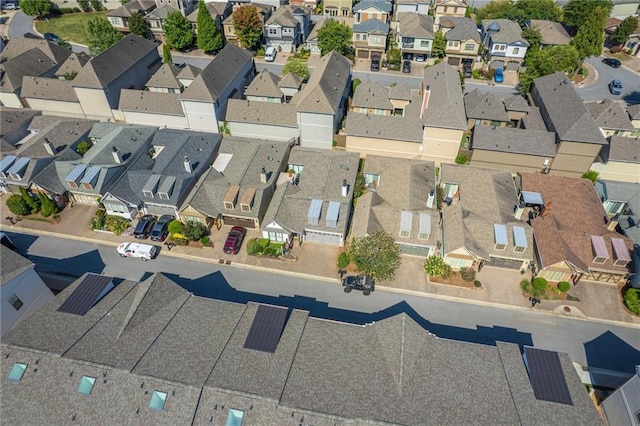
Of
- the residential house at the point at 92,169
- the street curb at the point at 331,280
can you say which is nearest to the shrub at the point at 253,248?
the street curb at the point at 331,280

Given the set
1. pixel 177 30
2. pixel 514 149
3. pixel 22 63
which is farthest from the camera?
pixel 177 30

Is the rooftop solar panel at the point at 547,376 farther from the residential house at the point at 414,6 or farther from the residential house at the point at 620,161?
the residential house at the point at 414,6

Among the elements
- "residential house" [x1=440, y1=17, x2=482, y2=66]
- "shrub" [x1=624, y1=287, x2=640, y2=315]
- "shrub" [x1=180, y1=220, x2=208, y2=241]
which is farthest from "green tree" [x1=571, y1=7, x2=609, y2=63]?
"shrub" [x1=180, y1=220, x2=208, y2=241]

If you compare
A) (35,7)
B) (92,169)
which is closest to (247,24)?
(92,169)

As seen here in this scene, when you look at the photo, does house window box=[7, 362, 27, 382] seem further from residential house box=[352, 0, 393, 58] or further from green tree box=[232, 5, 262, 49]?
residential house box=[352, 0, 393, 58]

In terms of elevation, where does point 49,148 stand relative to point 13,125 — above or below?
above

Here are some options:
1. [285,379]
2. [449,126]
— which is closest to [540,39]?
[449,126]

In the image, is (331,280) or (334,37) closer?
(331,280)

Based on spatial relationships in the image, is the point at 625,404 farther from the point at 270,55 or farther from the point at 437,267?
the point at 270,55

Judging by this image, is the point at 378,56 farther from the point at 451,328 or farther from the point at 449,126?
the point at 451,328
